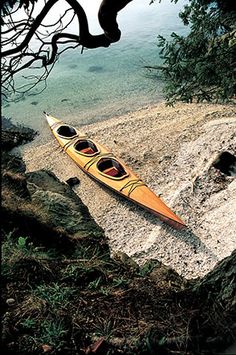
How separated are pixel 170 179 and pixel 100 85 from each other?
28.1 ft

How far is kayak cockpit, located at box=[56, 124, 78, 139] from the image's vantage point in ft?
38.8

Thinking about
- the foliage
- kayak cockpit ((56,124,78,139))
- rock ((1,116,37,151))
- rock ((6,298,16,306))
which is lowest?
rock ((1,116,37,151))

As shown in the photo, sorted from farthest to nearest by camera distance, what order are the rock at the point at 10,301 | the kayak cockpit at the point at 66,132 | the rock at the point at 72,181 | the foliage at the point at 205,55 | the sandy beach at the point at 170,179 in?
the kayak cockpit at the point at 66,132, the rock at the point at 72,181, the sandy beach at the point at 170,179, the foliage at the point at 205,55, the rock at the point at 10,301

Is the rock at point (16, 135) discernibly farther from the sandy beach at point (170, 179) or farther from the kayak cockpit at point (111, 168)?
the kayak cockpit at point (111, 168)

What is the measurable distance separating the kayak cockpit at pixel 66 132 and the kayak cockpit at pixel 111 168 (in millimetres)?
1977

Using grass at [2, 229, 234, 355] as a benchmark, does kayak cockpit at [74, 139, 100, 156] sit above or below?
below

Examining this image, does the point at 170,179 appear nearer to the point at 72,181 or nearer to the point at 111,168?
the point at 111,168

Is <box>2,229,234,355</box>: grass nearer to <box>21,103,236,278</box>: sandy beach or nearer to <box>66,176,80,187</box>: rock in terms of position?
<box>21,103,236,278</box>: sandy beach

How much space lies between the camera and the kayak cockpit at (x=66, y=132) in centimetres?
1183

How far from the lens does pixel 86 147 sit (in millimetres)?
11164

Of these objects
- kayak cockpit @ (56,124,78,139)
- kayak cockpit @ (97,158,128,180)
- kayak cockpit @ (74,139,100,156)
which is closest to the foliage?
kayak cockpit @ (97,158,128,180)

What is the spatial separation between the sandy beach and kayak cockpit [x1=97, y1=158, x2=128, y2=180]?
1.45 ft

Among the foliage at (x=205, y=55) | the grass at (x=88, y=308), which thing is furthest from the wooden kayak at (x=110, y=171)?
the grass at (x=88, y=308)

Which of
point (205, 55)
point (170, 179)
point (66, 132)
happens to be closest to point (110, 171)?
point (170, 179)
